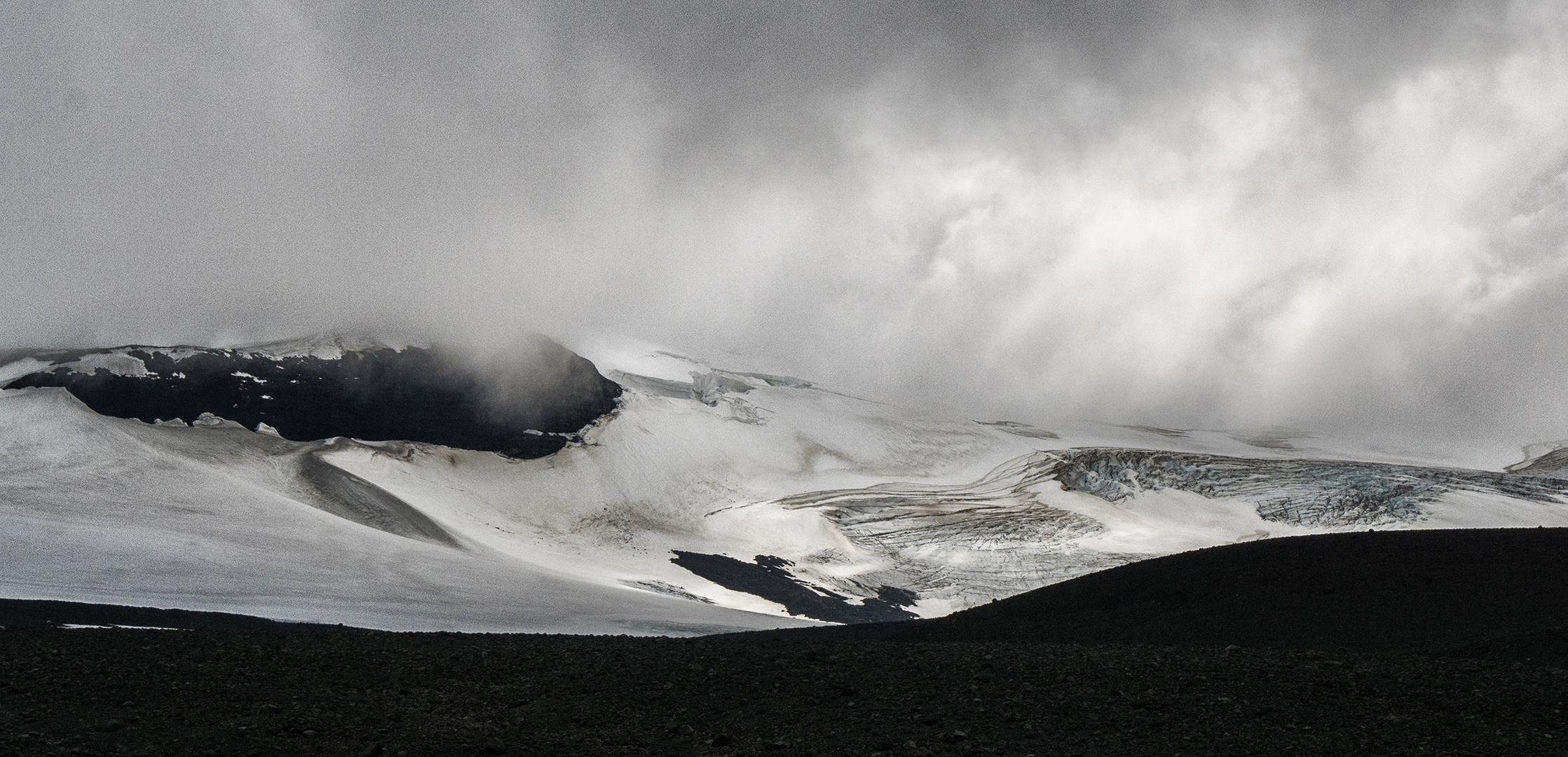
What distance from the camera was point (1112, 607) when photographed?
22.9 metres

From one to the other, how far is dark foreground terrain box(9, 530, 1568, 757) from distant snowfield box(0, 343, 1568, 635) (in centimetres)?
1779

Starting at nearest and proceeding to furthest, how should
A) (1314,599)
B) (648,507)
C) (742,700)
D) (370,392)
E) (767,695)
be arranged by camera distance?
1. (742,700)
2. (767,695)
3. (1314,599)
4. (648,507)
5. (370,392)

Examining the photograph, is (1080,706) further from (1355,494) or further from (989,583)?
(1355,494)

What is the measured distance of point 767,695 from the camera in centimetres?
1278

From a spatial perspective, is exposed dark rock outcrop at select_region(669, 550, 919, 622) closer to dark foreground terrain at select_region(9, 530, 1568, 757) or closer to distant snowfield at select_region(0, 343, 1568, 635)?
distant snowfield at select_region(0, 343, 1568, 635)

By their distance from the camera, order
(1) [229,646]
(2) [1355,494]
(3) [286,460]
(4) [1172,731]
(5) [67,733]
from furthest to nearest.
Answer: (2) [1355,494]
(3) [286,460]
(1) [229,646]
(4) [1172,731]
(5) [67,733]

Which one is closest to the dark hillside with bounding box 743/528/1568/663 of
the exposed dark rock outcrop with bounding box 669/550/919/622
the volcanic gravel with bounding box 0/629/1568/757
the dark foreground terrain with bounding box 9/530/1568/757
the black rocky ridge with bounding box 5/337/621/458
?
the dark foreground terrain with bounding box 9/530/1568/757

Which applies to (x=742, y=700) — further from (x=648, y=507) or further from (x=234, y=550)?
(x=648, y=507)

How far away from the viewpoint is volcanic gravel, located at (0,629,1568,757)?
1041 cm

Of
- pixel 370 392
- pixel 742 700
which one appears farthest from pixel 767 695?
pixel 370 392

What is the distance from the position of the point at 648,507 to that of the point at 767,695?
5102 centimetres

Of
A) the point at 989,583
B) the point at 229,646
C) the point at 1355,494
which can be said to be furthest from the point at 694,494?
the point at 229,646

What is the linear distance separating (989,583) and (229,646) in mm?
43791

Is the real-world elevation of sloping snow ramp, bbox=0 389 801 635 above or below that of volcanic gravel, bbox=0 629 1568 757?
above
